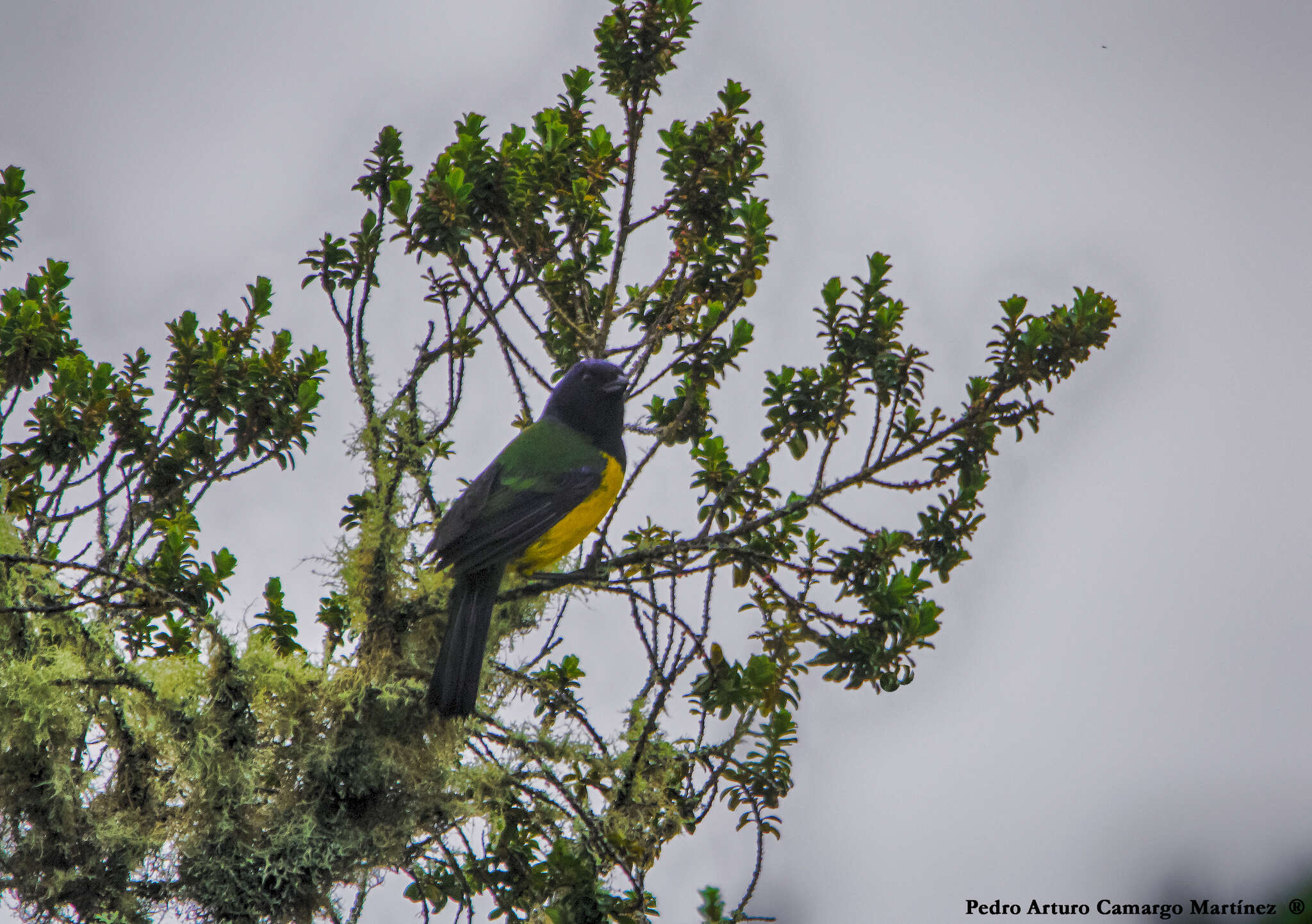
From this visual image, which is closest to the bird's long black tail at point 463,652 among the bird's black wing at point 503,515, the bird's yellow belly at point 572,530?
the bird's black wing at point 503,515

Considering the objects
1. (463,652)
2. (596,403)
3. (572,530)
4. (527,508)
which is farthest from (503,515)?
(596,403)

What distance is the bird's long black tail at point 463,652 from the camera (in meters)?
3.46

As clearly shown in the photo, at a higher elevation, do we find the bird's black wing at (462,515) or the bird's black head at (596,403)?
the bird's black head at (596,403)

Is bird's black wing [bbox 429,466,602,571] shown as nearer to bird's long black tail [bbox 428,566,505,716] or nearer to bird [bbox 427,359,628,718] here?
bird [bbox 427,359,628,718]

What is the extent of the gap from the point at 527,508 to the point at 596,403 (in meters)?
0.76

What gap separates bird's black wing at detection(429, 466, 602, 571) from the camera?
3719 millimetres

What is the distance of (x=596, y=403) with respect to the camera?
15.0 ft

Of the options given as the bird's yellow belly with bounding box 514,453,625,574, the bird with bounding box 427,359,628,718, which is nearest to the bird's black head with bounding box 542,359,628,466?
the bird with bounding box 427,359,628,718

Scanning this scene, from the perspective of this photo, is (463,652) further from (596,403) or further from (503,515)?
(596,403)

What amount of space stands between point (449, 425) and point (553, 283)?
1.10 m

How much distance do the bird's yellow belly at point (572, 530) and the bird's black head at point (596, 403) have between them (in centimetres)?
19

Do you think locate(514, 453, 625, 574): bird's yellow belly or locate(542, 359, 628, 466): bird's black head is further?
locate(542, 359, 628, 466): bird's black head

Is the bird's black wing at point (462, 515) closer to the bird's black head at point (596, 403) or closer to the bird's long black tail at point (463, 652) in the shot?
the bird's long black tail at point (463, 652)

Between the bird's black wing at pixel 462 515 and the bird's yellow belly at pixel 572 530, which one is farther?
the bird's yellow belly at pixel 572 530
